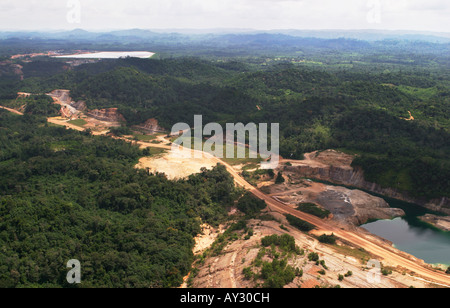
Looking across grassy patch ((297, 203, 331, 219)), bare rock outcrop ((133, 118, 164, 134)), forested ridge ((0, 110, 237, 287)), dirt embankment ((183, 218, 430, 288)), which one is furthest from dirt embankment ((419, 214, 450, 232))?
bare rock outcrop ((133, 118, 164, 134))

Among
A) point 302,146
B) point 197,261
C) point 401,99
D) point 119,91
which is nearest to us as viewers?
point 197,261

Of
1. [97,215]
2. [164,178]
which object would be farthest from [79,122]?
[97,215]

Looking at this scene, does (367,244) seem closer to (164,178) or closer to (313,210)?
(313,210)

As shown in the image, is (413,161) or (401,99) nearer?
(413,161)

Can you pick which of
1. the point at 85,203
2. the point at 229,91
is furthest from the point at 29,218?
the point at 229,91

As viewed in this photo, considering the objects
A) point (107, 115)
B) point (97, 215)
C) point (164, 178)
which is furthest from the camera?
point (107, 115)

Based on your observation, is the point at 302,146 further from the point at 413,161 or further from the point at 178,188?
the point at 178,188
